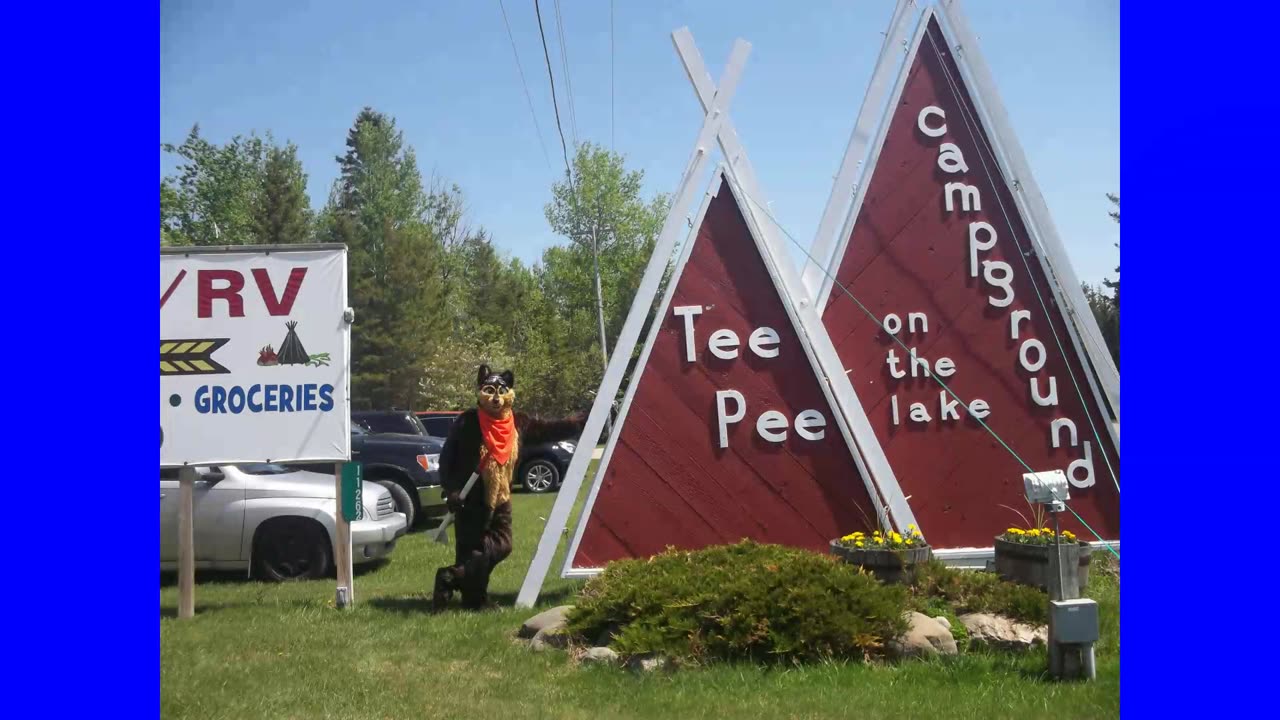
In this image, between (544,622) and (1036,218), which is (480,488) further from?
(1036,218)

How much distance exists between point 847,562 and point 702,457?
116 cm

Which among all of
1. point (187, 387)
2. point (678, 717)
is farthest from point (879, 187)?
point (187, 387)

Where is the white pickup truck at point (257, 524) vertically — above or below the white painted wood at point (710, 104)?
below

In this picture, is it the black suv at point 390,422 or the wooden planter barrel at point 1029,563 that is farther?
the black suv at point 390,422

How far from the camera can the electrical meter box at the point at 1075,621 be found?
4719mm

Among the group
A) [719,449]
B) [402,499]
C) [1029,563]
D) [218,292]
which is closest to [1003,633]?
[1029,563]

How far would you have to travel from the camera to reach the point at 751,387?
6.62m

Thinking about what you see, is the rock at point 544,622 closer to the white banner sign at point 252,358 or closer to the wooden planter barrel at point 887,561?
the wooden planter barrel at point 887,561

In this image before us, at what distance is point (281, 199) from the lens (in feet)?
94.5

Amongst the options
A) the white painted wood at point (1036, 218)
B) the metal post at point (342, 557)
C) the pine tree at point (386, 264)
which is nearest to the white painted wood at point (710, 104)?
the white painted wood at point (1036, 218)

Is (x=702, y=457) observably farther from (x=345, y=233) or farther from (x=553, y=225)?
(x=345, y=233)

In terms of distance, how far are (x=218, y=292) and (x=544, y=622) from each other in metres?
3.12

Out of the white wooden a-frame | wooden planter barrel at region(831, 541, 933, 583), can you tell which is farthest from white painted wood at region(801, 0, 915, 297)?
wooden planter barrel at region(831, 541, 933, 583)

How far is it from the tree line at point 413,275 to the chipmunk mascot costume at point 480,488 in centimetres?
1338
